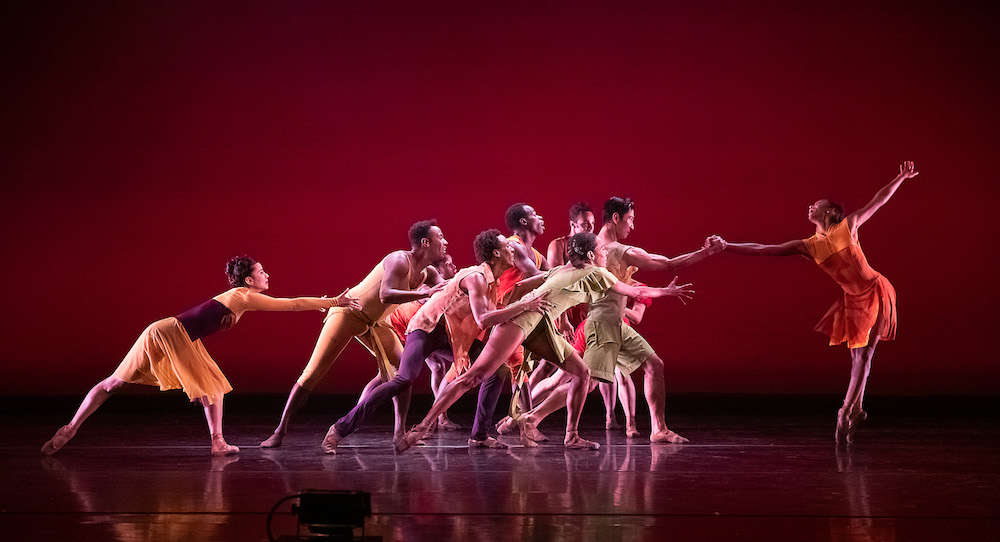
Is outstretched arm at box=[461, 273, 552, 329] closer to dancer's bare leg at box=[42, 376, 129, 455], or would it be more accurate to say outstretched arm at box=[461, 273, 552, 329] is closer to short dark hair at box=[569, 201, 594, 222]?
short dark hair at box=[569, 201, 594, 222]

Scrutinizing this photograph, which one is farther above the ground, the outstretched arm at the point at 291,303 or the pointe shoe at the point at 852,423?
the outstretched arm at the point at 291,303

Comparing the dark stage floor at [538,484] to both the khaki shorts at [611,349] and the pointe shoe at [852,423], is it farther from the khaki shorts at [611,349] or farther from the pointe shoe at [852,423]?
the khaki shorts at [611,349]

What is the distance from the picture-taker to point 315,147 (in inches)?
310

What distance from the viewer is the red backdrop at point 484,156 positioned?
7660 millimetres

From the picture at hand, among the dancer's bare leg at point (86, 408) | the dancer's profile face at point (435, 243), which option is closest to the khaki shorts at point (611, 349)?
the dancer's profile face at point (435, 243)

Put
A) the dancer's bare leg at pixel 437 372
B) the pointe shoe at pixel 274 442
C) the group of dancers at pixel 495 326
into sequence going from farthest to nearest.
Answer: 1. the dancer's bare leg at pixel 437 372
2. the pointe shoe at pixel 274 442
3. the group of dancers at pixel 495 326

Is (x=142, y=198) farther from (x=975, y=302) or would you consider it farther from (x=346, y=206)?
(x=975, y=302)

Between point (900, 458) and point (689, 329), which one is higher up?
point (689, 329)

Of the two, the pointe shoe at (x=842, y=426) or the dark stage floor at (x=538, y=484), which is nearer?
the dark stage floor at (x=538, y=484)

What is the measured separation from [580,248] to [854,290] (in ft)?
5.69

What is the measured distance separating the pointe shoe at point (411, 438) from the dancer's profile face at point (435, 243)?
3.64 ft

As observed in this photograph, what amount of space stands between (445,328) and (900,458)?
7.99 ft

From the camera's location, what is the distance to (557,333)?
5281mm

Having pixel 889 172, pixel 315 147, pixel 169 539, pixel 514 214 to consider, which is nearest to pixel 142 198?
pixel 315 147
